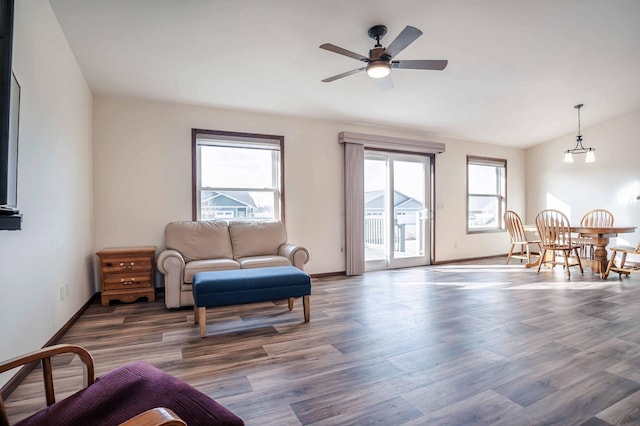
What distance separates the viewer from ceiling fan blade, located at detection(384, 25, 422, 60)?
232 centimetres

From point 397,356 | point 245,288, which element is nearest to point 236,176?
point 245,288

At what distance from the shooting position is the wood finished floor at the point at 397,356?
1.72 meters

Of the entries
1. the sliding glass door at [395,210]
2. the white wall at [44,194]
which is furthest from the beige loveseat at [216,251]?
the sliding glass door at [395,210]

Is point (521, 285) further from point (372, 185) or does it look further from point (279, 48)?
point (279, 48)

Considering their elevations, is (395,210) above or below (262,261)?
above

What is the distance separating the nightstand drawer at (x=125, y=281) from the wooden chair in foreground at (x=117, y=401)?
2776 mm

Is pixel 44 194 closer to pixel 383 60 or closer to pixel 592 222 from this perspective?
pixel 383 60

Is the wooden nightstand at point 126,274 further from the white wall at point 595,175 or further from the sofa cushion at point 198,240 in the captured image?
the white wall at point 595,175

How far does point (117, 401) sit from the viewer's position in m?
1.06

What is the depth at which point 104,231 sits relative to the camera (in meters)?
3.95

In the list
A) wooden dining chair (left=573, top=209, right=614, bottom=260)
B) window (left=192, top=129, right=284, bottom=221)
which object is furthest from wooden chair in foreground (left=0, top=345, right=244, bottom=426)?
wooden dining chair (left=573, top=209, right=614, bottom=260)

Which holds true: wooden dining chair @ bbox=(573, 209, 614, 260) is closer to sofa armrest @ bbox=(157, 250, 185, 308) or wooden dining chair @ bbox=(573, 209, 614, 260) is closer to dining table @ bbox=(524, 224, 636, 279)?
dining table @ bbox=(524, 224, 636, 279)

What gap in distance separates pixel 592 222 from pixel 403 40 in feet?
18.3

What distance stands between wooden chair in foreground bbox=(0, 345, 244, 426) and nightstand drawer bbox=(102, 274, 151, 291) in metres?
2.78
